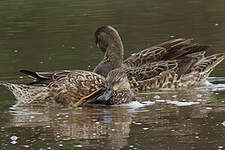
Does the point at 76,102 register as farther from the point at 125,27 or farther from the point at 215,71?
the point at 125,27

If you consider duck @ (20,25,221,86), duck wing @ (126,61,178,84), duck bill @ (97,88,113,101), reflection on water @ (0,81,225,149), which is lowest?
reflection on water @ (0,81,225,149)

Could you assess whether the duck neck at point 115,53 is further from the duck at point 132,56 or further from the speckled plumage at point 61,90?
the speckled plumage at point 61,90

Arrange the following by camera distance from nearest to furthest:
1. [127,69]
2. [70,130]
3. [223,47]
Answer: [70,130] < [127,69] < [223,47]

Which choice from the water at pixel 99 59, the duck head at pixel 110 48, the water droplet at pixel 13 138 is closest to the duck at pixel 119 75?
the duck head at pixel 110 48

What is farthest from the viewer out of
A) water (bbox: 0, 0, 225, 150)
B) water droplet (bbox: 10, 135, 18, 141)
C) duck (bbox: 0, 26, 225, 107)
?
duck (bbox: 0, 26, 225, 107)

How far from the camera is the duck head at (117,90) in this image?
1097 centimetres

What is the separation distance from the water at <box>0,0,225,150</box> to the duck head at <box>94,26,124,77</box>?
53 cm

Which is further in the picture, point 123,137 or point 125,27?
point 125,27

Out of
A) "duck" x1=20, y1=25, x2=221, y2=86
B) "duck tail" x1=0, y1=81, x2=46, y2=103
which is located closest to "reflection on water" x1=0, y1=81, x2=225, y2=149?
"duck tail" x1=0, y1=81, x2=46, y2=103

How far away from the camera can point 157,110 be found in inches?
408

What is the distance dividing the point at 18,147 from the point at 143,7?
14324 millimetres

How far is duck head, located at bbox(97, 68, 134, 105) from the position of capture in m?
11.0

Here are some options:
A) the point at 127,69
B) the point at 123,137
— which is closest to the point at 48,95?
the point at 127,69

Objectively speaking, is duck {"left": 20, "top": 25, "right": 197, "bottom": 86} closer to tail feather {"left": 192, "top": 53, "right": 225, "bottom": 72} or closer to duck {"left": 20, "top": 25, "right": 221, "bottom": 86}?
duck {"left": 20, "top": 25, "right": 221, "bottom": 86}
